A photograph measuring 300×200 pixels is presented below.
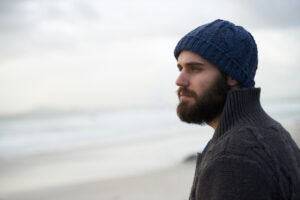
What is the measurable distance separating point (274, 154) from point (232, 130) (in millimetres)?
245

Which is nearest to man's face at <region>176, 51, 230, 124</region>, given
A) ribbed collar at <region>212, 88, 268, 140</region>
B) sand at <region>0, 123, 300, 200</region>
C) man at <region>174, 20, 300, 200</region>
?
man at <region>174, 20, 300, 200</region>

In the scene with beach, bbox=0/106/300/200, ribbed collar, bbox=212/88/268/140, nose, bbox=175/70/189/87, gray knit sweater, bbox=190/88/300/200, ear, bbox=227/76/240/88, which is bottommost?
gray knit sweater, bbox=190/88/300/200

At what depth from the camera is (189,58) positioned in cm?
231

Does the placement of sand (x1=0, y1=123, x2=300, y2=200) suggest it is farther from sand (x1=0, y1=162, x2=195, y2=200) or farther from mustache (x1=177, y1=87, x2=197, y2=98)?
mustache (x1=177, y1=87, x2=197, y2=98)

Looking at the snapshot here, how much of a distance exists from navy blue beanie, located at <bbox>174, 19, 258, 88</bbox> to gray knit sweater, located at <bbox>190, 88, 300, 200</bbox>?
33cm

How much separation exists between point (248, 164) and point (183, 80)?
2.78 ft


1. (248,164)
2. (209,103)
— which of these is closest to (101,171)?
(209,103)

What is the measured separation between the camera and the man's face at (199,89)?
7.12 ft

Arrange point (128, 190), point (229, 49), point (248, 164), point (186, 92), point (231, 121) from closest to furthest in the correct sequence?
point (248, 164) < point (231, 121) < point (229, 49) < point (186, 92) < point (128, 190)

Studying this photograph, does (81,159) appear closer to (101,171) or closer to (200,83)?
(101,171)

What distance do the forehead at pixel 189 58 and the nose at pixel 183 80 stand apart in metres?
0.09

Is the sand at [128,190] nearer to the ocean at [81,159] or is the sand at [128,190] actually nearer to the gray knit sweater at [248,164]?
the ocean at [81,159]

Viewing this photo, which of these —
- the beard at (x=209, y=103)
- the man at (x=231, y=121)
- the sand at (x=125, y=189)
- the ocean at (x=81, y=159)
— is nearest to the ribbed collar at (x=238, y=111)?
the man at (x=231, y=121)

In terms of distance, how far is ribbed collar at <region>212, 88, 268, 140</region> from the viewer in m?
1.92
